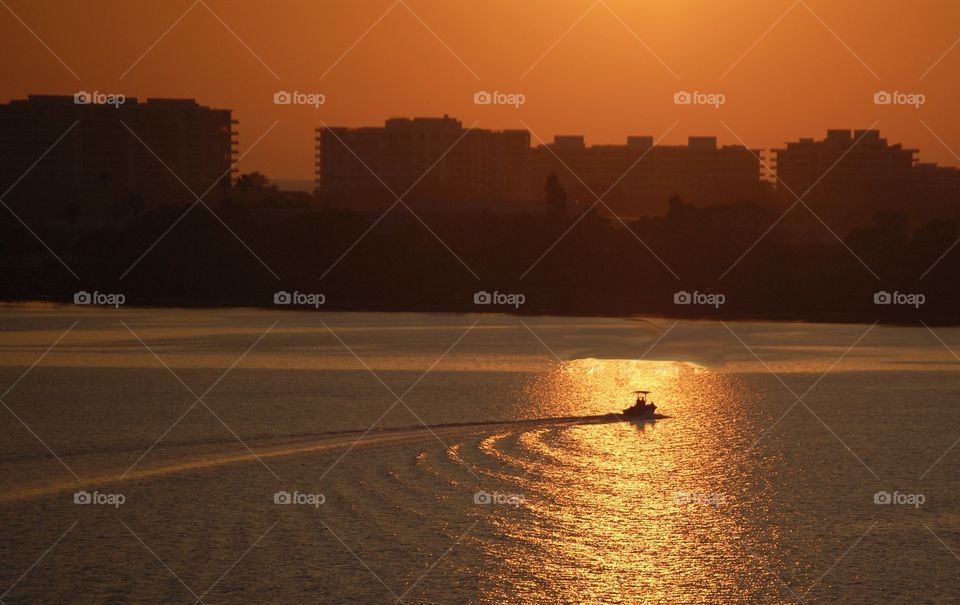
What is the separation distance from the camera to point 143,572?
2473cm

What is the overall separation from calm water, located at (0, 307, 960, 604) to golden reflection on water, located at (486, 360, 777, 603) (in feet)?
0.32

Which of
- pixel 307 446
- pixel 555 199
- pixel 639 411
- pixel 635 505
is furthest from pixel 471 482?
pixel 555 199

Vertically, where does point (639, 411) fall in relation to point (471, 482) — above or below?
above

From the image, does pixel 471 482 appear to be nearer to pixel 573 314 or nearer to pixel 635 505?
pixel 635 505

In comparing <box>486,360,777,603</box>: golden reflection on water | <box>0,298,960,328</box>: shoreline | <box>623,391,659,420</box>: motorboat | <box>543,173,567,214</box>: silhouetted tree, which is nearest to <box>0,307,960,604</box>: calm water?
<box>486,360,777,603</box>: golden reflection on water

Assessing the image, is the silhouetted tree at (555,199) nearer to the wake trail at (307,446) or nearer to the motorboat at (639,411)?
the motorboat at (639,411)

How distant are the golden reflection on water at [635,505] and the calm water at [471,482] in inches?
3.8

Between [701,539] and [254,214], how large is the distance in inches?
6490

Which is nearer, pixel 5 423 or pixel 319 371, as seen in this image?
pixel 5 423

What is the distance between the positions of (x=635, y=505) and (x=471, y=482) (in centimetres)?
466

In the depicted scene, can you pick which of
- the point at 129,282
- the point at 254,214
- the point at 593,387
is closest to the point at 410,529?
the point at 593,387

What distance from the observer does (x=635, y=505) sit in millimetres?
31250

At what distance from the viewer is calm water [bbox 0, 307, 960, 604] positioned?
81.1ft

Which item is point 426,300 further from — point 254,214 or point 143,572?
point 143,572
